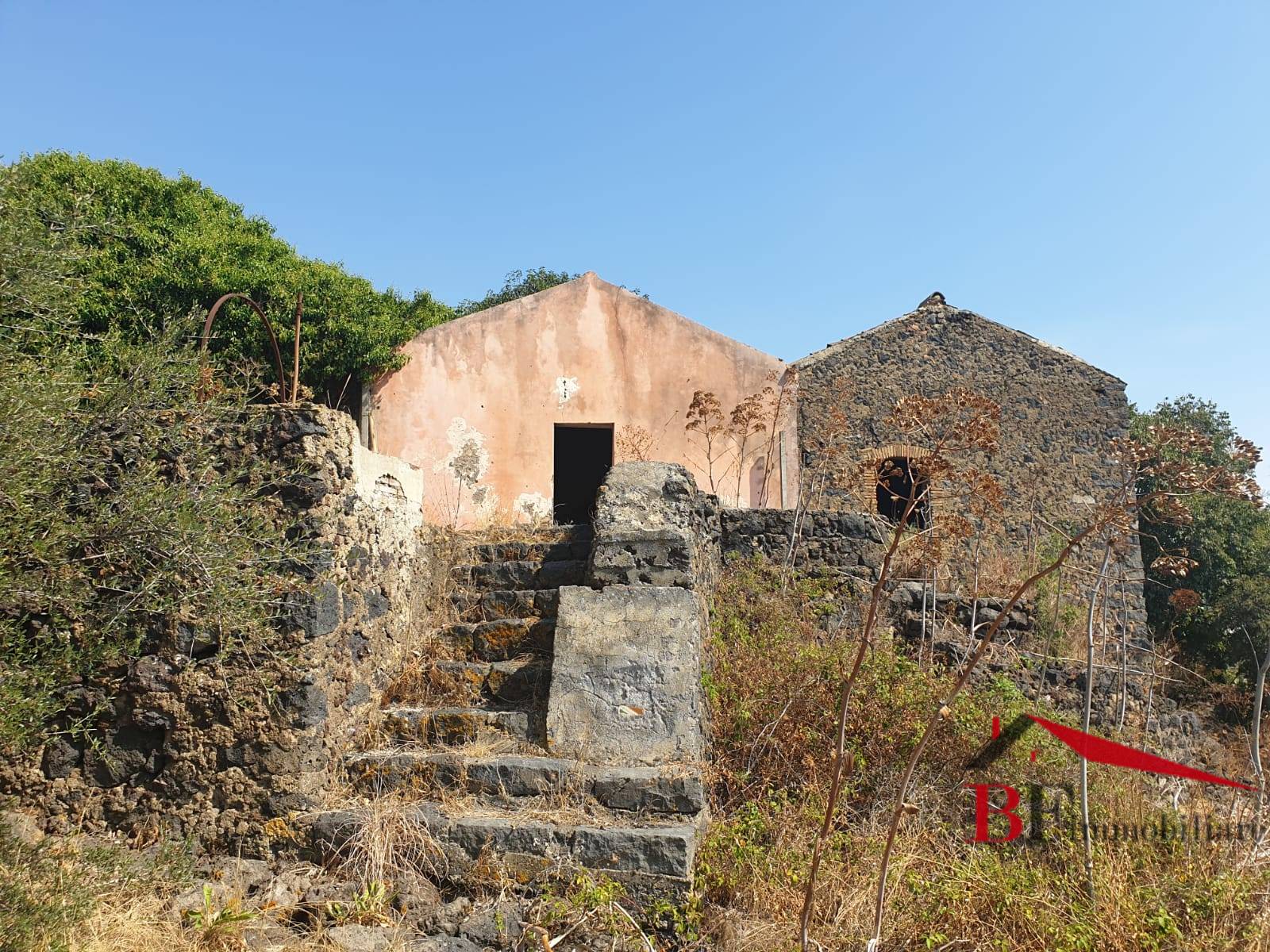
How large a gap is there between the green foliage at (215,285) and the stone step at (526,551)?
4.08 meters

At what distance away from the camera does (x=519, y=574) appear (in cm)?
613

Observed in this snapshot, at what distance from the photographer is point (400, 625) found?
5.53 metres

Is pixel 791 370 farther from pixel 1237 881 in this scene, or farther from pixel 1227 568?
pixel 1227 568

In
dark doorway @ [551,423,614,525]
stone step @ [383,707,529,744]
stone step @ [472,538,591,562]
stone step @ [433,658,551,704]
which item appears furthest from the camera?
dark doorway @ [551,423,614,525]

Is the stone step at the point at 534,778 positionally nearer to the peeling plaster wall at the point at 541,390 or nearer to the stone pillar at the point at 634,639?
the stone pillar at the point at 634,639

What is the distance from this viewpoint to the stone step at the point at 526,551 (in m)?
6.36

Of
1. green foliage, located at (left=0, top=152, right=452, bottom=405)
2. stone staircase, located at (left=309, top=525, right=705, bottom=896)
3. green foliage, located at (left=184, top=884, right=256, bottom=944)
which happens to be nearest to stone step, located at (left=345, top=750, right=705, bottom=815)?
stone staircase, located at (left=309, top=525, right=705, bottom=896)

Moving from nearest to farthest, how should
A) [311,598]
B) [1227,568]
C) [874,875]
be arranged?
1. [874,875]
2. [311,598]
3. [1227,568]

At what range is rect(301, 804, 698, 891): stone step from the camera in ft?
12.7

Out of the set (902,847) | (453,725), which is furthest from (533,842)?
(902,847)

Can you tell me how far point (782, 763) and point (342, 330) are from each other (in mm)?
7955

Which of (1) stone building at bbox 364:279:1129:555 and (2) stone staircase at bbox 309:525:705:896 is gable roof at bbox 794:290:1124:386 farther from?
(2) stone staircase at bbox 309:525:705:896

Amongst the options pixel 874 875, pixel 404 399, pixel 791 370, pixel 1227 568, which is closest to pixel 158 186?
pixel 404 399

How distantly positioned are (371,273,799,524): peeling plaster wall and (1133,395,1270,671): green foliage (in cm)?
922
